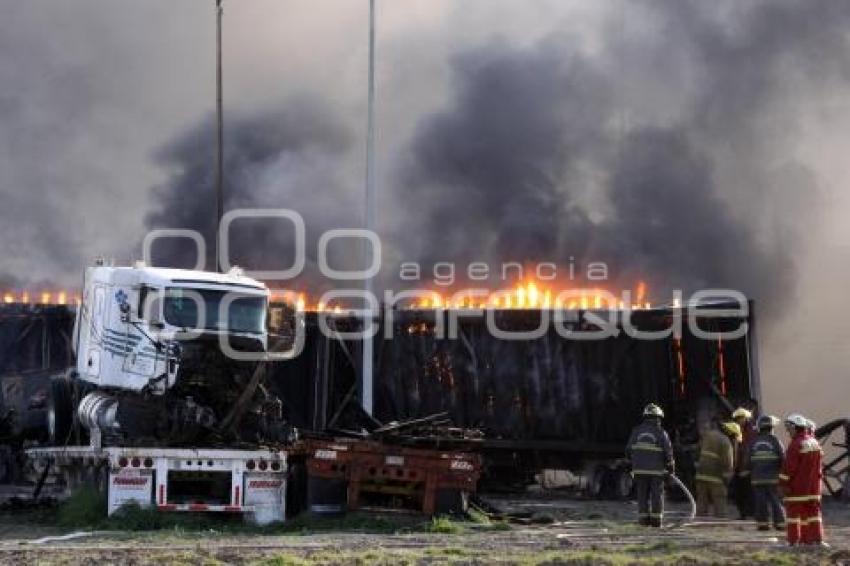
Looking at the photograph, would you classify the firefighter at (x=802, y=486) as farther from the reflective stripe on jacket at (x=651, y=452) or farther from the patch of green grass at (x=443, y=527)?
the patch of green grass at (x=443, y=527)

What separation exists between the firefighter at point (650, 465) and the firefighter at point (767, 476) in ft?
3.27

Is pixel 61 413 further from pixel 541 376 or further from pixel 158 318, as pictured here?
pixel 541 376

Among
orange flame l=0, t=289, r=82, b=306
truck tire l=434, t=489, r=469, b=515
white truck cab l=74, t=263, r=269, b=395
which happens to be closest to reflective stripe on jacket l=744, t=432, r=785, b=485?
truck tire l=434, t=489, r=469, b=515

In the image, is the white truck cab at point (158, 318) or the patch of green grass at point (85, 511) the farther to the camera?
the white truck cab at point (158, 318)

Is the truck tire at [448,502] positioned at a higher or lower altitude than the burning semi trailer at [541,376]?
lower

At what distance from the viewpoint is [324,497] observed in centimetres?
1348

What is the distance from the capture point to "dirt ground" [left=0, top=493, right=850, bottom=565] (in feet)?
30.6

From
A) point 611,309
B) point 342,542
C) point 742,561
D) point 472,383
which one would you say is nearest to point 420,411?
point 472,383

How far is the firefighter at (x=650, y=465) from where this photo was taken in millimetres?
13656

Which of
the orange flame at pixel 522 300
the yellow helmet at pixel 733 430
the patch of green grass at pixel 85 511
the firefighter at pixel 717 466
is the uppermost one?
the orange flame at pixel 522 300

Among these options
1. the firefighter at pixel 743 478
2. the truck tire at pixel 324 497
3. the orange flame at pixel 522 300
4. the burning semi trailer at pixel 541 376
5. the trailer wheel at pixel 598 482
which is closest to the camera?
the truck tire at pixel 324 497

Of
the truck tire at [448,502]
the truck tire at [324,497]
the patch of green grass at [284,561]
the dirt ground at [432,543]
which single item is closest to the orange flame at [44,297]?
the dirt ground at [432,543]

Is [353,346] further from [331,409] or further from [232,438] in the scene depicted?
[232,438]

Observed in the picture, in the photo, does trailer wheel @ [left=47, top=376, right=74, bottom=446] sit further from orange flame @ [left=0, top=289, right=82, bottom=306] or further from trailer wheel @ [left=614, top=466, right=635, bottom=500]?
trailer wheel @ [left=614, top=466, right=635, bottom=500]
